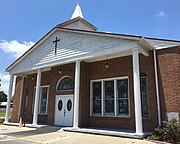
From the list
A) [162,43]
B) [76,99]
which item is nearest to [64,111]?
[76,99]

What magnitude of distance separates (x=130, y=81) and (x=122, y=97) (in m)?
1.22

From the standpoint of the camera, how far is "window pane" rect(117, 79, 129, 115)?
11.8 meters

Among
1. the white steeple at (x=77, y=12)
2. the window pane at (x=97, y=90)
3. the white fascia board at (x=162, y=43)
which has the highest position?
the white steeple at (x=77, y=12)

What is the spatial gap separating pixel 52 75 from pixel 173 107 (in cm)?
962

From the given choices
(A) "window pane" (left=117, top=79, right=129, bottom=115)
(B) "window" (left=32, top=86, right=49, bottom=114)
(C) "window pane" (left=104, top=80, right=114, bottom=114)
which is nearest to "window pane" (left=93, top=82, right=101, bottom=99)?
(C) "window pane" (left=104, top=80, right=114, bottom=114)

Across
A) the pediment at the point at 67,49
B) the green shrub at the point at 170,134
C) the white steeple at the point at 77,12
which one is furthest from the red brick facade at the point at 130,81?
the white steeple at the point at 77,12

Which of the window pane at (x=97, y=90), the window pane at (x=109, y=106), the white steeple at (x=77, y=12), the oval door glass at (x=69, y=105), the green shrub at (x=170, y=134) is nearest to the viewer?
the green shrub at (x=170, y=134)

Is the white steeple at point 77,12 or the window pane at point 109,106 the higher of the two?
the white steeple at point 77,12

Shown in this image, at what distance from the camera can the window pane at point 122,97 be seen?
38.7 ft

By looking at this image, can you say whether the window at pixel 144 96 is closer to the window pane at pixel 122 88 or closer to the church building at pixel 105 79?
the church building at pixel 105 79

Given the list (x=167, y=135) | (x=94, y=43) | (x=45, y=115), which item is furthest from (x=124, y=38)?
(x=45, y=115)

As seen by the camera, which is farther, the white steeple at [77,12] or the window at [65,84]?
the white steeple at [77,12]

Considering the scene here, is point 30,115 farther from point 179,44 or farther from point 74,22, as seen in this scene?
point 179,44

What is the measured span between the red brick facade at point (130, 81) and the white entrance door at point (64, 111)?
1.36 feet
